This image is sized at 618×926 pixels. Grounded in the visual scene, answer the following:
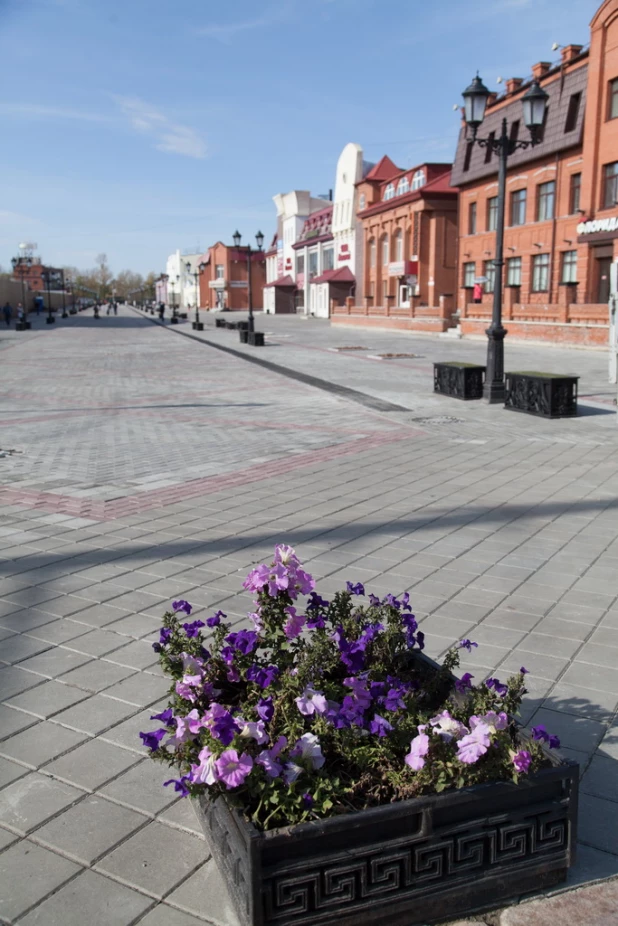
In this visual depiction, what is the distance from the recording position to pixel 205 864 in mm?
2488

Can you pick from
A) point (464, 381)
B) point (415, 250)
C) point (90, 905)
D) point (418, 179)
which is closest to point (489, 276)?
point (415, 250)

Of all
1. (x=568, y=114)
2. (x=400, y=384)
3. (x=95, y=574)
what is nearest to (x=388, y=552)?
(x=95, y=574)

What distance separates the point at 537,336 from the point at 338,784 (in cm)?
3033

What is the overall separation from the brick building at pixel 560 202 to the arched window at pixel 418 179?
708cm

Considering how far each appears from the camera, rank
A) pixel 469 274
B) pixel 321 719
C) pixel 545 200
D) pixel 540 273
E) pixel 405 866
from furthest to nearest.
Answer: pixel 469 274 → pixel 540 273 → pixel 545 200 → pixel 321 719 → pixel 405 866

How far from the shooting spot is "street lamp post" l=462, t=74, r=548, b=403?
12.2 m

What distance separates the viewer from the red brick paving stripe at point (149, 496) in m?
6.91

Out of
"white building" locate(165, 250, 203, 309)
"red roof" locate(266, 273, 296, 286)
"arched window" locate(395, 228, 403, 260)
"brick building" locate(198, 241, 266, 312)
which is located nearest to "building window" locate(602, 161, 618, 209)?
"arched window" locate(395, 228, 403, 260)

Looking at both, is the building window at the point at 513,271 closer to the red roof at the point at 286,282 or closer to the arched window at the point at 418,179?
the arched window at the point at 418,179

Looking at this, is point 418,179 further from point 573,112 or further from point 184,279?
point 184,279

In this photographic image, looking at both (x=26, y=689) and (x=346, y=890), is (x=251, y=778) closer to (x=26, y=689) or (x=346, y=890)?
(x=346, y=890)

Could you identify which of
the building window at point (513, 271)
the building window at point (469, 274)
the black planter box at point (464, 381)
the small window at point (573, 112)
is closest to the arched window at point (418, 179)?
the building window at point (469, 274)

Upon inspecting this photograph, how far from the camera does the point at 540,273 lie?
36469 mm

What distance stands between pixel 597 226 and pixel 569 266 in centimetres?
350
